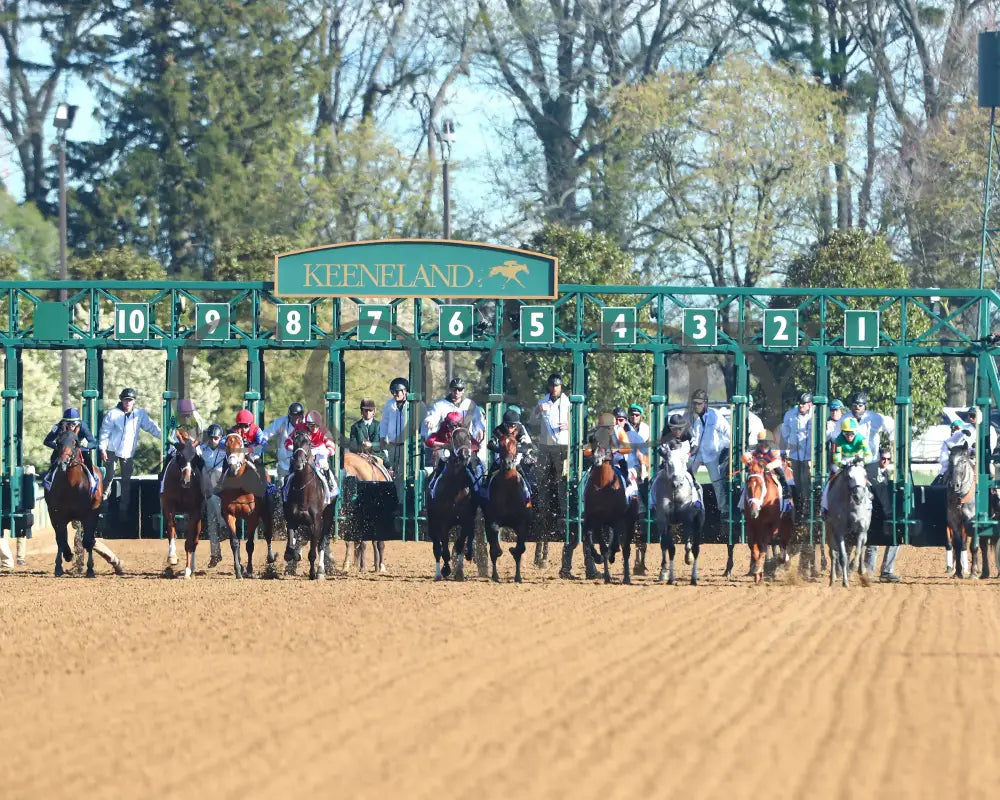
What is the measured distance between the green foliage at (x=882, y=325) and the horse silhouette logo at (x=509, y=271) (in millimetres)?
14279

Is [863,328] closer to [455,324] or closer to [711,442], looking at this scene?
[711,442]

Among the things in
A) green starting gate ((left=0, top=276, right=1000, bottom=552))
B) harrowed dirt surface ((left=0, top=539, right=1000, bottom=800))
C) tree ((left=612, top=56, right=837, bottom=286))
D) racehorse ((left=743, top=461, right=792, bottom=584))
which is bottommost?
harrowed dirt surface ((left=0, top=539, right=1000, bottom=800))

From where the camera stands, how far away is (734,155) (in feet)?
142

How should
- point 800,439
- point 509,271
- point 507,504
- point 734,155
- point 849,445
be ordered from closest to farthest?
point 507,504, point 849,445, point 509,271, point 800,439, point 734,155

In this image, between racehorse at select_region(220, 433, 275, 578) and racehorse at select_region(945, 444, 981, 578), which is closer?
racehorse at select_region(220, 433, 275, 578)

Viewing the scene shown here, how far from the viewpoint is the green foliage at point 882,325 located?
36312 mm

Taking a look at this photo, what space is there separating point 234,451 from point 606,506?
11.9ft

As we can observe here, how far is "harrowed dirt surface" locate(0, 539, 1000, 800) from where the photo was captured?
797 cm

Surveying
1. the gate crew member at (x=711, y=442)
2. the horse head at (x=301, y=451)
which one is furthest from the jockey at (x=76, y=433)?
the gate crew member at (x=711, y=442)

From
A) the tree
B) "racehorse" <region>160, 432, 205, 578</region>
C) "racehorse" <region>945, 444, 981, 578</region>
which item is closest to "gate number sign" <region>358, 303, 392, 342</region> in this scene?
"racehorse" <region>160, 432, 205, 578</region>

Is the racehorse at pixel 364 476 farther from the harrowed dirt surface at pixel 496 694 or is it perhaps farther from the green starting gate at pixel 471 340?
the harrowed dirt surface at pixel 496 694

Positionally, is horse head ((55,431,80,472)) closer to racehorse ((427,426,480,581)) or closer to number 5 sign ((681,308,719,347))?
racehorse ((427,426,480,581))

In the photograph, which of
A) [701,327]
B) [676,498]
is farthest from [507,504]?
[701,327]

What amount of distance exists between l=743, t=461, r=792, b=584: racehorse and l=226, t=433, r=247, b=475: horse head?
4917 mm
